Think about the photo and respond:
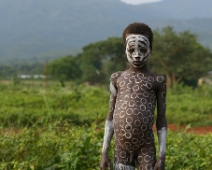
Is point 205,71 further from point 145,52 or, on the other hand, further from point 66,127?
point 145,52

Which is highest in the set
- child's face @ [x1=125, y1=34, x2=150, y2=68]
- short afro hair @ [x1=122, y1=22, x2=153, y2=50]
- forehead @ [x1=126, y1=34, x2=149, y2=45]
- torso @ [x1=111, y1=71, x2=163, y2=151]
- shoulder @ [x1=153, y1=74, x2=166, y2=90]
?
short afro hair @ [x1=122, y1=22, x2=153, y2=50]

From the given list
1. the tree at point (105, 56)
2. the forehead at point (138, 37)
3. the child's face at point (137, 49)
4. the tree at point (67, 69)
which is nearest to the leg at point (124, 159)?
the child's face at point (137, 49)

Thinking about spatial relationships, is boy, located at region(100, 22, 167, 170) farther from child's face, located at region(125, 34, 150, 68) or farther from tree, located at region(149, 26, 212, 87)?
tree, located at region(149, 26, 212, 87)

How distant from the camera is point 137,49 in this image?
3.06 m

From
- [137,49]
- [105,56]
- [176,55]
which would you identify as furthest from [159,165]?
[105,56]

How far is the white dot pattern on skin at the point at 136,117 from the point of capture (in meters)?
2.99

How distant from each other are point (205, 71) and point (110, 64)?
57.1 ft

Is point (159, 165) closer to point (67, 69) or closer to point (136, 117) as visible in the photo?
point (136, 117)

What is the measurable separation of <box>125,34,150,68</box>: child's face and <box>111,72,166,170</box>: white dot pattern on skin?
0.11 m

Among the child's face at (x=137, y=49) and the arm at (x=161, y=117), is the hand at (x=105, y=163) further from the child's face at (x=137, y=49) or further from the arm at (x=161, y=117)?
the child's face at (x=137, y=49)

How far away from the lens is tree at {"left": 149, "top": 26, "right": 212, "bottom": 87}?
32719 millimetres

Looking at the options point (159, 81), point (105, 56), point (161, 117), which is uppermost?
point (105, 56)

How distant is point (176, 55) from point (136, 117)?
31.0m

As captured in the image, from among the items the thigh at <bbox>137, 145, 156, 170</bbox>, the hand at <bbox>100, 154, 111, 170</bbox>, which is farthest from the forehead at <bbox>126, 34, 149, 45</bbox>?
the hand at <bbox>100, 154, 111, 170</bbox>
